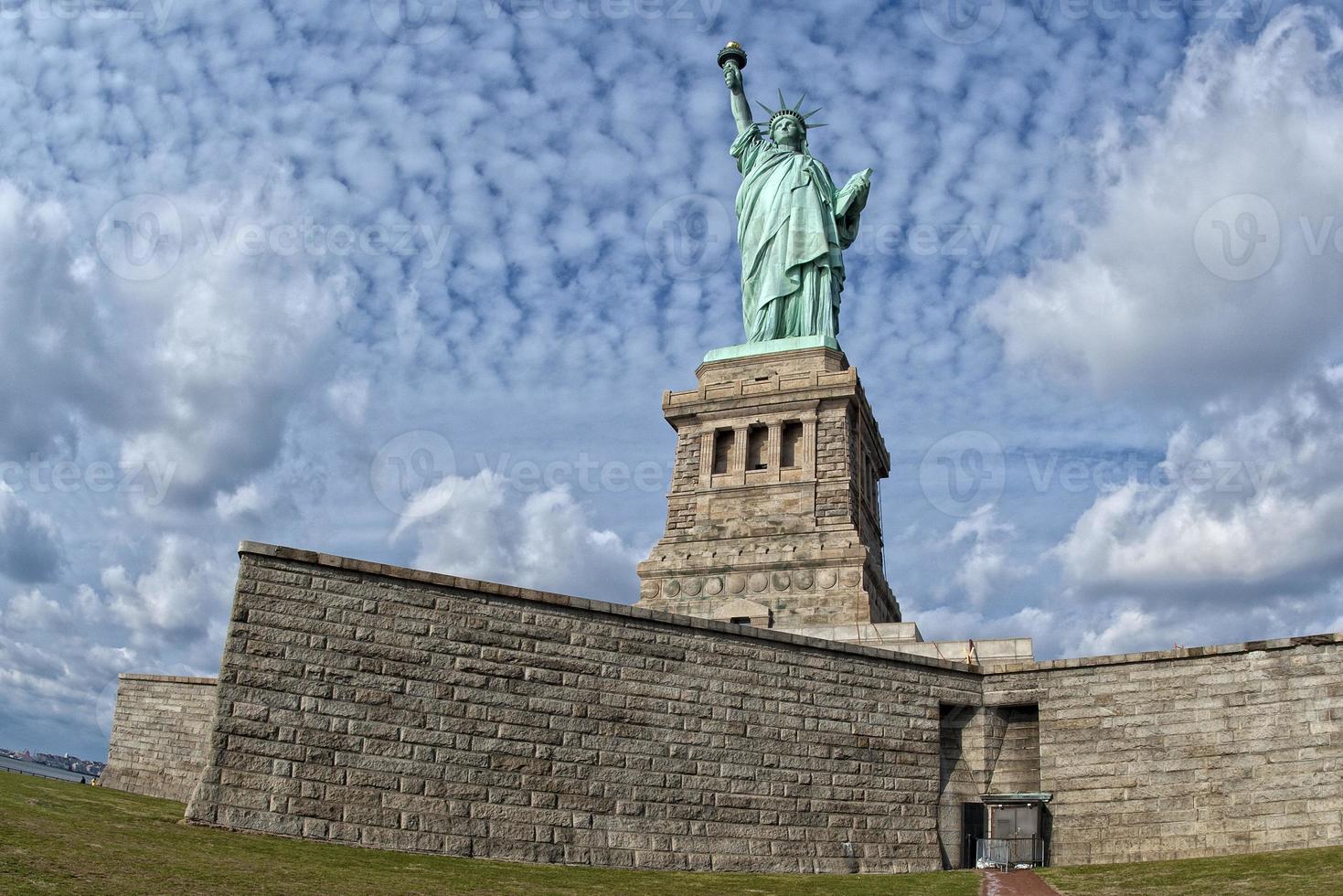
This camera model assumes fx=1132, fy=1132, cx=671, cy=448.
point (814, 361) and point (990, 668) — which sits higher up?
point (814, 361)

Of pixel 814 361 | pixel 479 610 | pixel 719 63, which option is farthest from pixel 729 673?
pixel 719 63

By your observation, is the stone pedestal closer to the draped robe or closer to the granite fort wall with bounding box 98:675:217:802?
the draped robe

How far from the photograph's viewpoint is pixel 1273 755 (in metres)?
17.2

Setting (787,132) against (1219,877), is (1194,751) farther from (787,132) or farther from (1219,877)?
(787,132)

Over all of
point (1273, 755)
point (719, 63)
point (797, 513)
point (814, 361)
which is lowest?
point (1273, 755)

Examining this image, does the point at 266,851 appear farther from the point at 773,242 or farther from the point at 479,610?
the point at 773,242

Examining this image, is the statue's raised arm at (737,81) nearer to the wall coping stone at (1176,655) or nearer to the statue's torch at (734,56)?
the statue's torch at (734,56)

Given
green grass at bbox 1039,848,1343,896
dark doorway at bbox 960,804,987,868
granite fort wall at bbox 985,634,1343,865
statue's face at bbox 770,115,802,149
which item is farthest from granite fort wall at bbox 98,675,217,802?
statue's face at bbox 770,115,802,149

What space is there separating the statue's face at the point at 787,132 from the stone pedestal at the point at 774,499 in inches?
384

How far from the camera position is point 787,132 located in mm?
42562

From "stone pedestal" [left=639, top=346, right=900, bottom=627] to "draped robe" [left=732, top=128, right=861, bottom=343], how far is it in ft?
7.60

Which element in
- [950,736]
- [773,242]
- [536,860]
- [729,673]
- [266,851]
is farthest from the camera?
[773,242]

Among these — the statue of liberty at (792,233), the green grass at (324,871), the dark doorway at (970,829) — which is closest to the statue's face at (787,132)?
the statue of liberty at (792,233)

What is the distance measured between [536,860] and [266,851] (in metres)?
4.01
